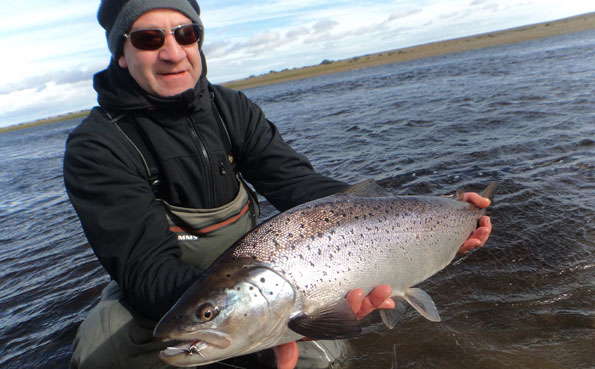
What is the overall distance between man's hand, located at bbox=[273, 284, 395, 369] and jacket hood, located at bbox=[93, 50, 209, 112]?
1797mm

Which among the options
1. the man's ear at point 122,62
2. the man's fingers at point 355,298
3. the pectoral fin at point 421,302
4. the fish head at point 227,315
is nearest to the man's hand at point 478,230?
the pectoral fin at point 421,302

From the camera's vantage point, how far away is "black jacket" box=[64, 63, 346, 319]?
2.46m

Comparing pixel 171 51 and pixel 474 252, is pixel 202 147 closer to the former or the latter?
pixel 171 51

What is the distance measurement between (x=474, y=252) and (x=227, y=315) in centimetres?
326

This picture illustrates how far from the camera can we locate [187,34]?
298 cm

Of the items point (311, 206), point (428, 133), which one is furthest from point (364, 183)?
point (428, 133)

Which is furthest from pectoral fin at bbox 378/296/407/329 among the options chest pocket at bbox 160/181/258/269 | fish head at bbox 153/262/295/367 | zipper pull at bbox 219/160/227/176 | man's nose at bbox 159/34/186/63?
man's nose at bbox 159/34/186/63

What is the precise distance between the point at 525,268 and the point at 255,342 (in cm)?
307

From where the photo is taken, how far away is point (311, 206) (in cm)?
261

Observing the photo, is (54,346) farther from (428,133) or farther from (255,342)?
(428,133)

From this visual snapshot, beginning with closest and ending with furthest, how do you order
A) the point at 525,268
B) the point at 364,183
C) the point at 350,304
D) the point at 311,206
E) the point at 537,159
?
the point at 350,304, the point at 311,206, the point at 364,183, the point at 525,268, the point at 537,159

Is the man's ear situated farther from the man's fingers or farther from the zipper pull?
the man's fingers

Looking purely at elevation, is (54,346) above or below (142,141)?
below

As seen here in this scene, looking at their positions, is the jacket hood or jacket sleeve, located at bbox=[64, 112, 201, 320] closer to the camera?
jacket sleeve, located at bbox=[64, 112, 201, 320]
